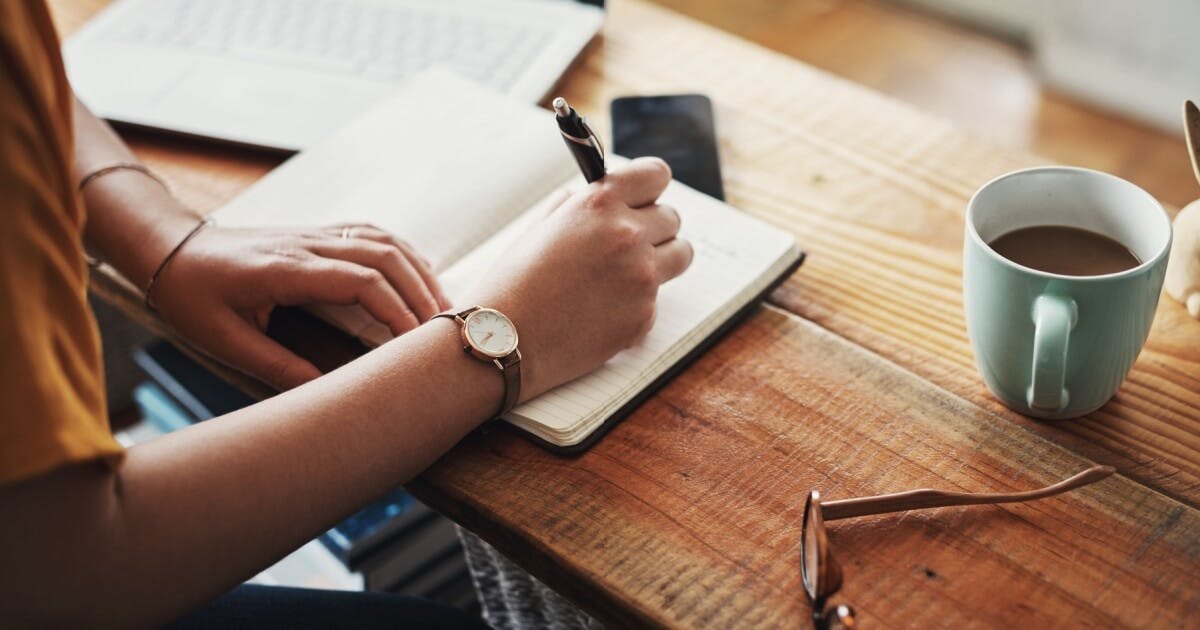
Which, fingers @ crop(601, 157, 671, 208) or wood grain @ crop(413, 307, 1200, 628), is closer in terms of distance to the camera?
wood grain @ crop(413, 307, 1200, 628)

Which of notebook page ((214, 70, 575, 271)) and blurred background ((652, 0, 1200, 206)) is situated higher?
notebook page ((214, 70, 575, 271))

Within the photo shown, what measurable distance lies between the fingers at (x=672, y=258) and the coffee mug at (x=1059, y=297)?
187 millimetres

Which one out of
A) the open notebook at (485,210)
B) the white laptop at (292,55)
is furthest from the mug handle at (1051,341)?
the white laptop at (292,55)

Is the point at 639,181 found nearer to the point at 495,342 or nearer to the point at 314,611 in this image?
the point at 495,342

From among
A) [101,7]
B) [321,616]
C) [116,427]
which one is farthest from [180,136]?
[116,427]

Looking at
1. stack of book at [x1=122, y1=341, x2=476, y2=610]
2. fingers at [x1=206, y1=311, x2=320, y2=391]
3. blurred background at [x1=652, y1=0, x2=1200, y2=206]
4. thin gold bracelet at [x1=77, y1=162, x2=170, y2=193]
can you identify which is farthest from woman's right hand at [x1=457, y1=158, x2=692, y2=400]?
blurred background at [x1=652, y1=0, x2=1200, y2=206]

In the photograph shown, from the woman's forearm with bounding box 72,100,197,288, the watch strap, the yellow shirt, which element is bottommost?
the watch strap

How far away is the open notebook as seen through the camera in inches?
27.6

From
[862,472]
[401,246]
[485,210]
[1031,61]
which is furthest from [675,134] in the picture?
[1031,61]

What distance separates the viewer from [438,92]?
0.97 meters

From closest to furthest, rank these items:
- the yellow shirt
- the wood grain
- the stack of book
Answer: the yellow shirt → the wood grain → the stack of book

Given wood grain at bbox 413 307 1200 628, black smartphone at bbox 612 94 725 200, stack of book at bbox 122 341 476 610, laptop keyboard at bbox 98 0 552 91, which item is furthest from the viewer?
stack of book at bbox 122 341 476 610

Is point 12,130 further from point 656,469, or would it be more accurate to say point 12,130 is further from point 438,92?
point 438,92

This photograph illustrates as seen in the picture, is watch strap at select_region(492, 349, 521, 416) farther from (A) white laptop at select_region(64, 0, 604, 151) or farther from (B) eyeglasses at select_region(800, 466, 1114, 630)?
(A) white laptop at select_region(64, 0, 604, 151)
